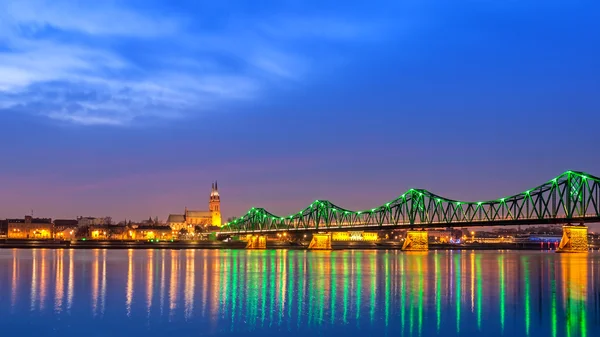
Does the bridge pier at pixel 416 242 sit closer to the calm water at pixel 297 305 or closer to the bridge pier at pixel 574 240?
the bridge pier at pixel 574 240

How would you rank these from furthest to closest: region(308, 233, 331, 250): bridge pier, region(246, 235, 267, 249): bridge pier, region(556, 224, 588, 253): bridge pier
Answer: region(246, 235, 267, 249): bridge pier
region(308, 233, 331, 250): bridge pier
region(556, 224, 588, 253): bridge pier

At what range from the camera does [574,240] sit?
10369 cm

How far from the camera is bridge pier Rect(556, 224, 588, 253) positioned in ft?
337

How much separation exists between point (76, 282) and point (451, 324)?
28.4m

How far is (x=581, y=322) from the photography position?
2994 cm

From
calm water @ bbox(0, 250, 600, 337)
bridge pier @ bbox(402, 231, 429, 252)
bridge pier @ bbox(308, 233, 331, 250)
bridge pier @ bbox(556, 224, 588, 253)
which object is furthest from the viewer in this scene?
bridge pier @ bbox(308, 233, 331, 250)

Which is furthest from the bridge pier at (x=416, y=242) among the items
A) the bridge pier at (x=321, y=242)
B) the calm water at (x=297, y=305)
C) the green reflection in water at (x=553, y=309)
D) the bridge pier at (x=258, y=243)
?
the green reflection in water at (x=553, y=309)

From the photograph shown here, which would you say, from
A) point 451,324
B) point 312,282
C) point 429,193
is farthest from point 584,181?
point 451,324

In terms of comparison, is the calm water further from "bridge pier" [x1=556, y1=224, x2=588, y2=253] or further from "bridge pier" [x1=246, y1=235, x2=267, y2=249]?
"bridge pier" [x1=246, y1=235, x2=267, y2=249]

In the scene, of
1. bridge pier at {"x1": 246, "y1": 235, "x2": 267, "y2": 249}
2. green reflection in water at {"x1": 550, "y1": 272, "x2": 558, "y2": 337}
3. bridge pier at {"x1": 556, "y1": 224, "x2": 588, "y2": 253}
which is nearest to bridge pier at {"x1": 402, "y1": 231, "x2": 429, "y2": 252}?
A: bridge pier at {"x1": 556, "y1": 224, "x2": 588, "y2": 253}

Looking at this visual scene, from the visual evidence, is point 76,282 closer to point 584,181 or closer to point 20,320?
point 20,320

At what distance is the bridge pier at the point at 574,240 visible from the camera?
4042 inches

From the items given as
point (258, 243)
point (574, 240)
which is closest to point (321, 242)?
point (258, 243)

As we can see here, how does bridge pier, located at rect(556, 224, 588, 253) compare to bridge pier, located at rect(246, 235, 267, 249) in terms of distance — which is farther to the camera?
bridge pier, located at rect(246, 235, 267, 249)
